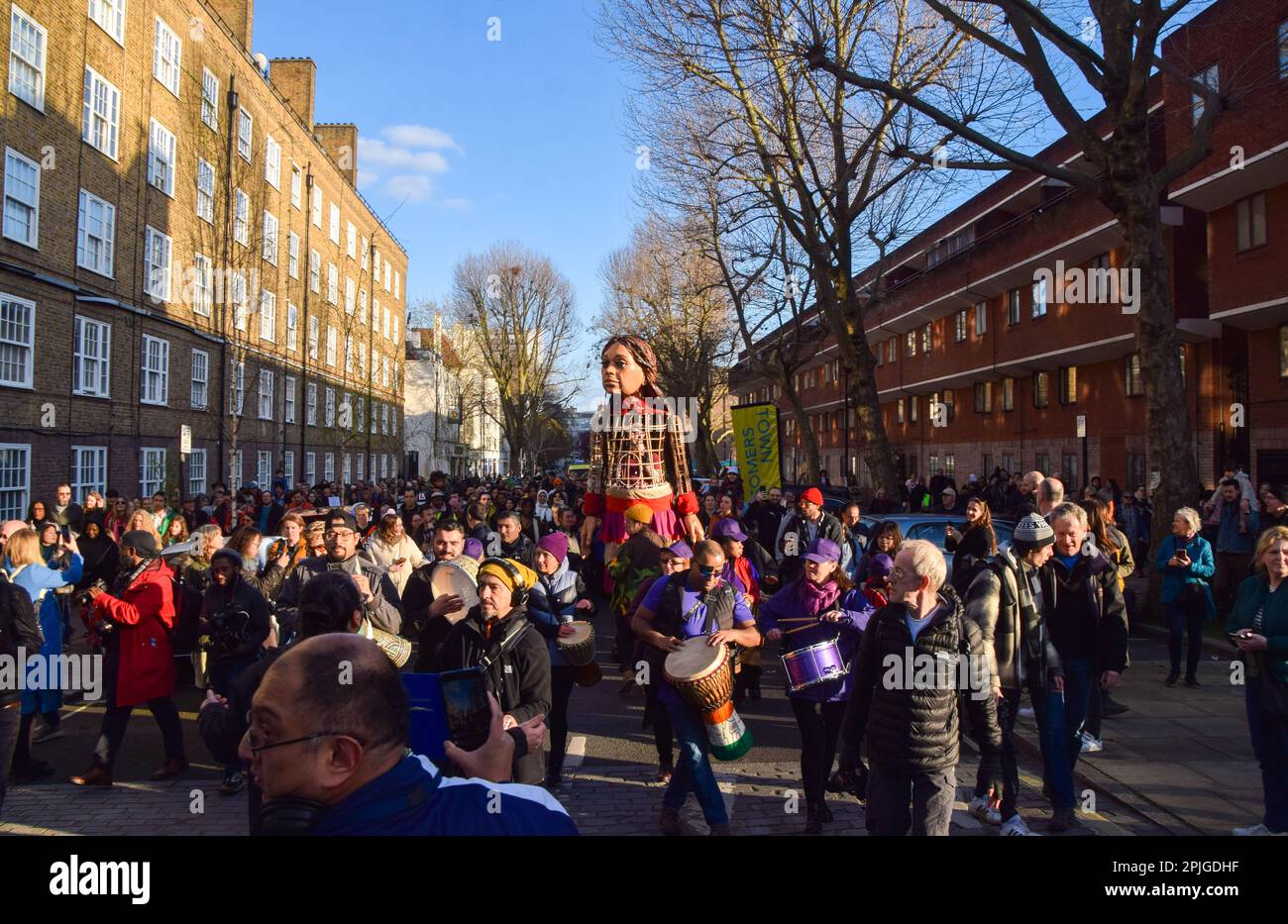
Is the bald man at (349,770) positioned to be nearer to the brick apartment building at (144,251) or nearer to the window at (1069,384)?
the brick apartment building at (144,251)

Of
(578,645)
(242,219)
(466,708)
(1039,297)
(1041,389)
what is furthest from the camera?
(1041,389)

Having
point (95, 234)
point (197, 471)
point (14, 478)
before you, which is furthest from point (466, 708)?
point (197, 471)

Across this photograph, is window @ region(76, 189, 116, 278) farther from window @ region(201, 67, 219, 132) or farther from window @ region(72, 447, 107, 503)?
window @ region(201, 67, 219, 132)

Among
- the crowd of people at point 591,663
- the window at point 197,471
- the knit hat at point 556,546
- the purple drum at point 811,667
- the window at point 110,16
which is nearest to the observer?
the crowd of people at point 591,663

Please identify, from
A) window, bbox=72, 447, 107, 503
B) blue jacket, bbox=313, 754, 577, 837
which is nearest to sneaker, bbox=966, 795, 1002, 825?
blue jacket, bbox=313, 754, 577, 837

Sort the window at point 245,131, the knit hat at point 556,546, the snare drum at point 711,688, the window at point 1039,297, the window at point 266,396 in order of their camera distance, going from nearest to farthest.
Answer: the snare drum at point 711,688
the knit hat at point 556,546
the window at point 1039,297
the window at point 245,131
the window at point 266,396

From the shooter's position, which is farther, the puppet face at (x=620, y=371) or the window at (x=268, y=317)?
the window at (x=268, y=317)

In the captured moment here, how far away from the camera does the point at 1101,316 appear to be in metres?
25.7

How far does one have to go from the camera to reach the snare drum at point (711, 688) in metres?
4.95

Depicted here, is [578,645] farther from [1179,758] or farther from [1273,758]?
[1179,758]

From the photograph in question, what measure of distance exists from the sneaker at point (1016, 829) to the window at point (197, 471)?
2681 cm

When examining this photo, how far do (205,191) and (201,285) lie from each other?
308 centimetres

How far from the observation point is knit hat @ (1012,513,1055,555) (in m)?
5.64

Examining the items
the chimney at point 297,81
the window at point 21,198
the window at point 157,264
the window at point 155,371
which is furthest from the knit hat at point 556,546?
the chimney at point 297,81
